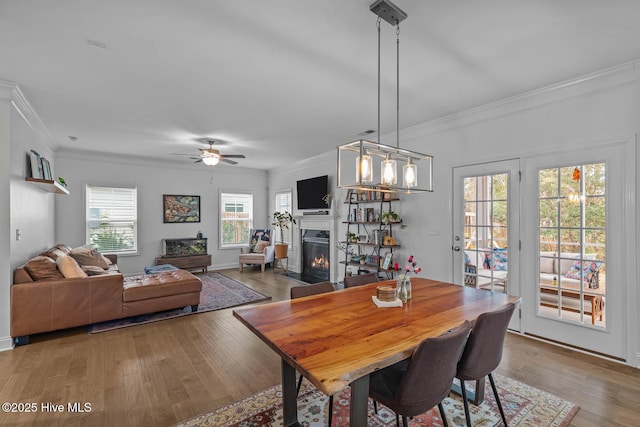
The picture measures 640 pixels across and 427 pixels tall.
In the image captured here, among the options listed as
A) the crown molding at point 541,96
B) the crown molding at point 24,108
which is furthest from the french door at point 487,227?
the crown molding at point 24,108

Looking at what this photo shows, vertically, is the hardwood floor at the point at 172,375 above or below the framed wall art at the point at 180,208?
below

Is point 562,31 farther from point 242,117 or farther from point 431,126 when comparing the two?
point 242,117

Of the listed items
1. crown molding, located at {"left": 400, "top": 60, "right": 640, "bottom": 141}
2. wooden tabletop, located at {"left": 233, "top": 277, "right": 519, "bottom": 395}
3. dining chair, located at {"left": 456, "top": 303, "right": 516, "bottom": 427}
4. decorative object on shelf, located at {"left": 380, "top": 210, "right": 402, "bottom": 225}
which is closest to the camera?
wooden tabletop, located at {"left": 233, "top": 277, "right": 519, "bottom": 395}

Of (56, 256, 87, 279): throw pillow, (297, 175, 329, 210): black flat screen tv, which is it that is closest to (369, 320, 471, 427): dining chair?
(56, 256, 87, 279): throw pillow

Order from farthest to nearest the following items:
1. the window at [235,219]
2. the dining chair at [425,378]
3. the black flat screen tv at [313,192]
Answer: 1. the window at [235,219]
2. the black flat screen tv at [313,192]
3. the dining chair at [425,378]

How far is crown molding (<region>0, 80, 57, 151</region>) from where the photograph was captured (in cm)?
302

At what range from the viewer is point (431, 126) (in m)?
4.26

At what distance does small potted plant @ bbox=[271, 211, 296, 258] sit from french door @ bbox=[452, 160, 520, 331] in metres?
4.22

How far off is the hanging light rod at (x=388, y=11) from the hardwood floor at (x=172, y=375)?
2.81 meters

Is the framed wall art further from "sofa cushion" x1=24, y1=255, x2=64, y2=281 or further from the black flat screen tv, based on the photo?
"sofa cushion" x1=24, y1=255, x2=64, y2=281

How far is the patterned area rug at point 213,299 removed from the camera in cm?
381

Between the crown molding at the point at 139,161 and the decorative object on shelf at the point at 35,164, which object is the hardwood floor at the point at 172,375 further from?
the crown molding at the point at 139,161

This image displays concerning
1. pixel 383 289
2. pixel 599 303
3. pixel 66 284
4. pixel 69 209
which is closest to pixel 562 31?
pixel 383 289

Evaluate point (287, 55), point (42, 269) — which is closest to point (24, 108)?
point (42, 269)
